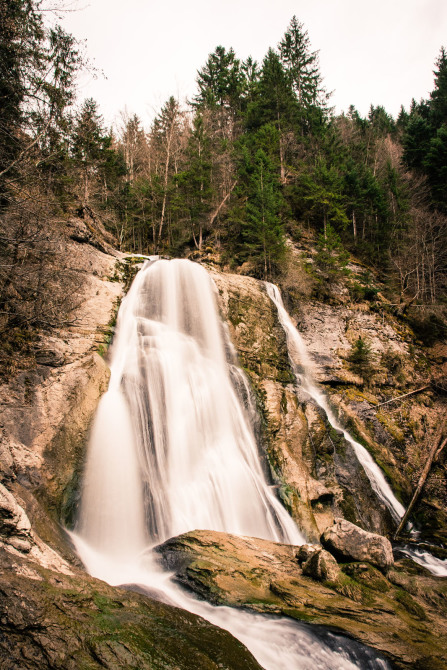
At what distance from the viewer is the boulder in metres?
5.22

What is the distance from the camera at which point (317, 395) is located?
13.0 metres

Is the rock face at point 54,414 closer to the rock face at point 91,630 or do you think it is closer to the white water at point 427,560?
the rock face at point 91,630

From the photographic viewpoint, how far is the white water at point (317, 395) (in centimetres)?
1019

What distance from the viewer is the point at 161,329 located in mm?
11180

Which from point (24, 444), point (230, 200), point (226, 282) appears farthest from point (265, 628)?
point (230, 200)

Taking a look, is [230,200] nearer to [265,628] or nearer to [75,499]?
[75,499]

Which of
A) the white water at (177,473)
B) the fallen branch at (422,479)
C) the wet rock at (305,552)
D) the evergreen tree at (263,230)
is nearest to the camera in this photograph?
the white water at (177,473)

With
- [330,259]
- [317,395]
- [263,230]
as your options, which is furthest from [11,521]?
[330,259]

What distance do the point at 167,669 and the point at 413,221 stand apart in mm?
26190

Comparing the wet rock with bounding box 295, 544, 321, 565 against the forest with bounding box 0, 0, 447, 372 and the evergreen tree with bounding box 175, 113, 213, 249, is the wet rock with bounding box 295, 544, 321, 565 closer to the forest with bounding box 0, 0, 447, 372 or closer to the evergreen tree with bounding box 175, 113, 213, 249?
the forest with bounding box 0, 0, 447, 372

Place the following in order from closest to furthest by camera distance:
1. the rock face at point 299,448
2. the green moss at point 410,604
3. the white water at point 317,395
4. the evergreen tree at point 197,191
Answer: the green moss at point 410,604
the rock face at point 299,448
the white water at point 317,395
the evergreen tree at point 197,191

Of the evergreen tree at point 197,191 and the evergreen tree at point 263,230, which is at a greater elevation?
the evergreen tree at point 197,191

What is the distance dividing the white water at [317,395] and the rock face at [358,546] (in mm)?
4517

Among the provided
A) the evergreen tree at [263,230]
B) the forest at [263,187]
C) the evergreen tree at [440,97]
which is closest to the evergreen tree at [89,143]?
the forest at [263,187]
